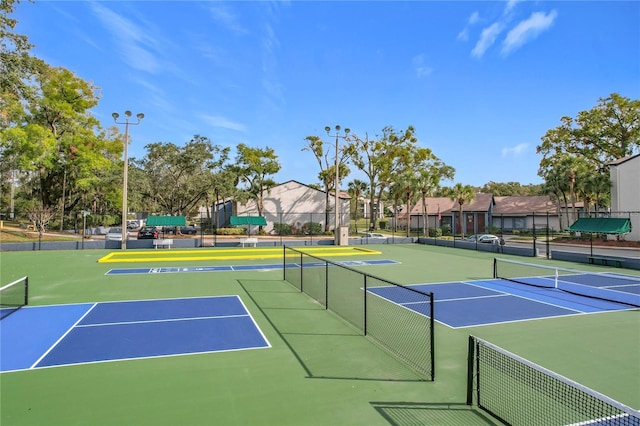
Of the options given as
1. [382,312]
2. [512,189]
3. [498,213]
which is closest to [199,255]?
[382,312]

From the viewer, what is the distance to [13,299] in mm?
13102

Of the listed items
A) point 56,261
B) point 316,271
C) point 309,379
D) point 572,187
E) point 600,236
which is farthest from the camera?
point 572,187

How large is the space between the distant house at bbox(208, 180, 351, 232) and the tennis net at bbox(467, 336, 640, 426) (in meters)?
44.5

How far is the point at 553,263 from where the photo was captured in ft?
81.4

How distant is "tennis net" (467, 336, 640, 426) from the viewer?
5.72 m

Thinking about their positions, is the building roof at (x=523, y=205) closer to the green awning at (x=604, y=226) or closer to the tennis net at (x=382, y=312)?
the green awning at (x=604, y=226)

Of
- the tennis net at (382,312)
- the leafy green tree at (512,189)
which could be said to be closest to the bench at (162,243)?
the tennis net at (382,312)

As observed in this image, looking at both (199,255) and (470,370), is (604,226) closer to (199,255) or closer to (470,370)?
(199,255)

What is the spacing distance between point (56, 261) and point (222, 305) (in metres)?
16.7

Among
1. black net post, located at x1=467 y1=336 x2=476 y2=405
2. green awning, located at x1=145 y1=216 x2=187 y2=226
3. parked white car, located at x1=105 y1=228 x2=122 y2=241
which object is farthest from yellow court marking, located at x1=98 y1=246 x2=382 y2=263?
black net post, located at x1=467 y1=336 x2=476 y2=405

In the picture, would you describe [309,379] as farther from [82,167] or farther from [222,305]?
[82,167]

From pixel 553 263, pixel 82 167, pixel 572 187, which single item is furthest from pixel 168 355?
pixel 572 187

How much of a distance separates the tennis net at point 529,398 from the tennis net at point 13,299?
484 inches

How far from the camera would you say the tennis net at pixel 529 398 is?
5.72 metres
